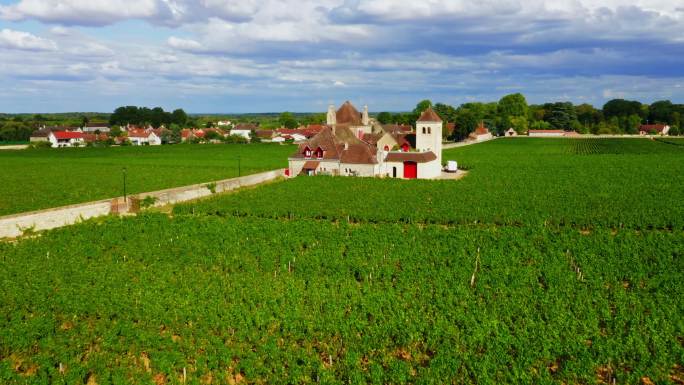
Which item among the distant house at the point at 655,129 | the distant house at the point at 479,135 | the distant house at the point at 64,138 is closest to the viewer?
the distant house at the point at 64,138

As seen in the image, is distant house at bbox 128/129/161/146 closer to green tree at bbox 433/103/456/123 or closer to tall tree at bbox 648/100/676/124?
green tree at bbox 433/103/456/123

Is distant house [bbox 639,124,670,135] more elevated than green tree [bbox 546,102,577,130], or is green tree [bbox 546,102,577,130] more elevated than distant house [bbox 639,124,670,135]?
green tree [bbox 546,102,577,130]

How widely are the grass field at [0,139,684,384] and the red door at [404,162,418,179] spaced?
20.1m

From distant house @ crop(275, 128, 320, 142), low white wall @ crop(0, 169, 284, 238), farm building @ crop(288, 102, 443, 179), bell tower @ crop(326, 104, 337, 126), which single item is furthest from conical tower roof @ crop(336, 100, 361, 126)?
distant house @ crop(275, 128, 320, 142)

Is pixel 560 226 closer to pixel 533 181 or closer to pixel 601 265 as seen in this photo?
pixel 601 265

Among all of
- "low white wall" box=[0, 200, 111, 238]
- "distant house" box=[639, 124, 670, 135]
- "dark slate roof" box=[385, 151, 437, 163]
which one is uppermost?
"distant house" box=[639, 124, 670, 135]

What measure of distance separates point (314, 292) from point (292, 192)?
71.5 feet

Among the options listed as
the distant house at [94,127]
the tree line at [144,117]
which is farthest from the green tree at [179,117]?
the distant house at [94,127]

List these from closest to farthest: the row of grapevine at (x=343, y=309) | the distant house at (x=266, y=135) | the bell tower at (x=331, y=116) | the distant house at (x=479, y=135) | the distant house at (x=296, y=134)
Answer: the row of grapevine at (x=343, y=309) < the bell tower at (x=331, y=116) < the distant house at (x=479, y=135) < the distant house at (x=296, y=134) < the distant house at (x=266, y=135)

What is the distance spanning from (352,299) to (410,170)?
3479 centimetres

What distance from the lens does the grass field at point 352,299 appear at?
12641mm

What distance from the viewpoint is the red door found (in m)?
49.9

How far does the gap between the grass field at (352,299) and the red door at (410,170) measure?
789 inches

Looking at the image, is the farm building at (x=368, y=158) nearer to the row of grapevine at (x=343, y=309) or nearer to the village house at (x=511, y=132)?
the row of grapevine at (x=343, y=309)
